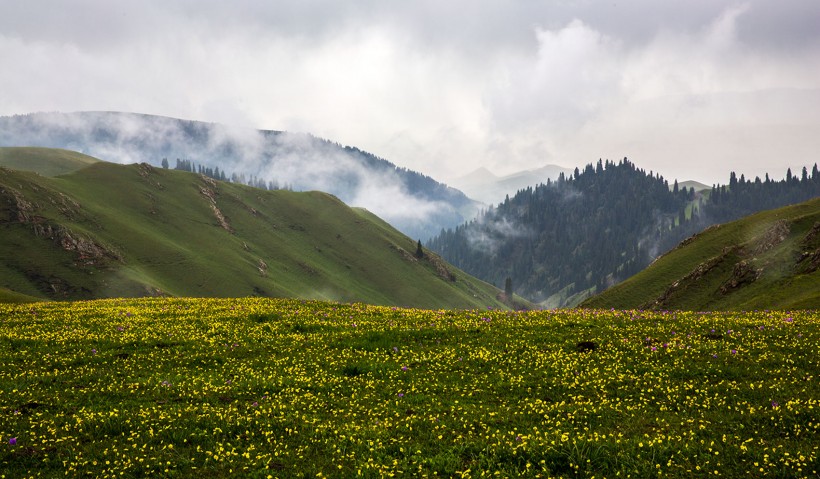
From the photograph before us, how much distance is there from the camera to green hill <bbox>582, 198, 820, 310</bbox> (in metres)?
85.4

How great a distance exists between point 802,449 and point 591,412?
17.1 feet

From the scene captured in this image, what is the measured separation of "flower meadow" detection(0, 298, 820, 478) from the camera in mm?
11977

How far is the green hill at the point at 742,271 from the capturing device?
8538cm

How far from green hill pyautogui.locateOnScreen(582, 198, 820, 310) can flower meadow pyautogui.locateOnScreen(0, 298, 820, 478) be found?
184 feet

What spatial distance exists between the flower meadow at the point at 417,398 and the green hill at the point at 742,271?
184 feet

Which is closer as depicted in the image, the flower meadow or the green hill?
the flower meadow

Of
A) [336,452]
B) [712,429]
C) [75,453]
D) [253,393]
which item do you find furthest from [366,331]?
[712,429]

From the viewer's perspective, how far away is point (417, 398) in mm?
16797

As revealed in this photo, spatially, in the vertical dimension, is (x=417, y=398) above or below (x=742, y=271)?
below

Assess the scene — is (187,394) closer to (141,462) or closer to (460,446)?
(141,462)

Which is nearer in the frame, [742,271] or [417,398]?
[417,398]

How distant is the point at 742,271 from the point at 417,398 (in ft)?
382

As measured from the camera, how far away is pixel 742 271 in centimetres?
10481

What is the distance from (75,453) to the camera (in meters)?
12.7
